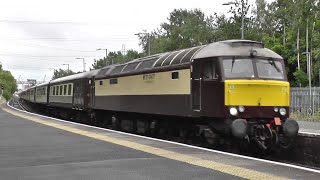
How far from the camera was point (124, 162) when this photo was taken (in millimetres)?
9812

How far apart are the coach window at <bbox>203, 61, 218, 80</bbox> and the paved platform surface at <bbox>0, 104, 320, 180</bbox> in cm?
236

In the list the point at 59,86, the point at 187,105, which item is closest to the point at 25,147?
the point at 187,105

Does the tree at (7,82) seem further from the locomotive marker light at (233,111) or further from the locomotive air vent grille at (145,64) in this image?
the locomotive marker light at (233,111)

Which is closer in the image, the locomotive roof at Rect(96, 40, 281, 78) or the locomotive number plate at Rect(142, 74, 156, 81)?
the locomotive roof at Rect(96, 40, 281, 78)

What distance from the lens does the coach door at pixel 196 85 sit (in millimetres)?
14281

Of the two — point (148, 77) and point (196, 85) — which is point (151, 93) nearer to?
point (148, 77)

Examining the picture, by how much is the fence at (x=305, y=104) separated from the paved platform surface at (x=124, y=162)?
18896 mm

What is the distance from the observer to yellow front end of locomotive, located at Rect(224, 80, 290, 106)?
529 inches

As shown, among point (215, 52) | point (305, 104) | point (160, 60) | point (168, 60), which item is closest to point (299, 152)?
point (215, 52)

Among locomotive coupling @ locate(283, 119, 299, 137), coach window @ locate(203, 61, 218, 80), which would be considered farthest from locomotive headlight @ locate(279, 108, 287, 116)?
coach window @ locate(203, 61, 218, 80)

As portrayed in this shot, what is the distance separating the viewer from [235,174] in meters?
8.41

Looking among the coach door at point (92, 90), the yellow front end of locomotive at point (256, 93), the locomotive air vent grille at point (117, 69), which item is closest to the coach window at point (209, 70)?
the yellow front end of locomotive at point (256, 93)

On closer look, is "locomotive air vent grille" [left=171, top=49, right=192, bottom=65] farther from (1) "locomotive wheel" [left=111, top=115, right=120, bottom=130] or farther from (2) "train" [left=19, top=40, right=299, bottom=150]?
(1) "locomotive wheel" [left=111, top=115, right=120, bottom=130]

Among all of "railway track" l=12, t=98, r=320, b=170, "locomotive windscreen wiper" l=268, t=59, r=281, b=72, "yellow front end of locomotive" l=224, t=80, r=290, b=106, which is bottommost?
"railway track" l=12, t=98, r=320, b=170
